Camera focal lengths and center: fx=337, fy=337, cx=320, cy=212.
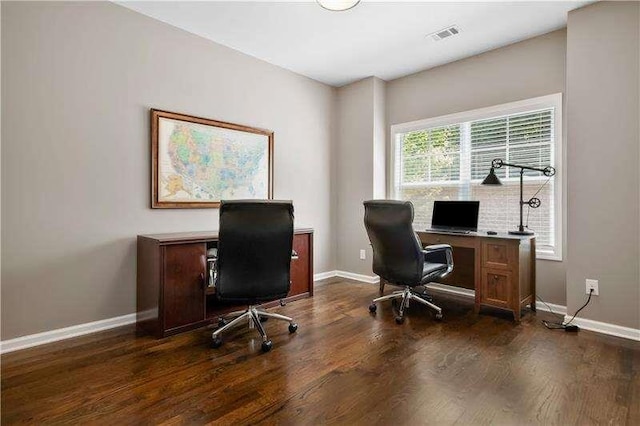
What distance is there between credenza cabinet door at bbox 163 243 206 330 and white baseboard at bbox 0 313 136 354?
0.60 meters

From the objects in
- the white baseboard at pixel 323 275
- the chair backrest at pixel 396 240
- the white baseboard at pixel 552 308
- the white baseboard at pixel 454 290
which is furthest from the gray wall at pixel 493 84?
the white baseboard at pixel 323 275

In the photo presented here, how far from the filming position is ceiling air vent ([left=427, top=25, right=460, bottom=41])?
3256 mm

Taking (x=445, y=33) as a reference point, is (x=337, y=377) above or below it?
below

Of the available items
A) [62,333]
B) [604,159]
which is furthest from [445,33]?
[62,333]

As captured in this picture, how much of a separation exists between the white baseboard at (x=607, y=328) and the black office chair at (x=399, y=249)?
1100 mm

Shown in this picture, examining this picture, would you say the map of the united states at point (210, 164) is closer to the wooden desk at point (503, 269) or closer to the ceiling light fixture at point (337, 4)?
the ceiling light fixture at point (337, 4)

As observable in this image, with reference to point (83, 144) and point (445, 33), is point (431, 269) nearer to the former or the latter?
point (445, 33)

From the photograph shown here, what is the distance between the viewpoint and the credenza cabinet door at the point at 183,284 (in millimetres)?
2650

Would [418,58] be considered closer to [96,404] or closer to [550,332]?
[550,332]

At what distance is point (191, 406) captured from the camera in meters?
1.74

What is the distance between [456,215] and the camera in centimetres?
372

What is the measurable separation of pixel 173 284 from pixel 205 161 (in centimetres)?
133

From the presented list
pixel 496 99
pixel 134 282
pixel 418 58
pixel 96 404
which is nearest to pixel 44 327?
pixel 134 282

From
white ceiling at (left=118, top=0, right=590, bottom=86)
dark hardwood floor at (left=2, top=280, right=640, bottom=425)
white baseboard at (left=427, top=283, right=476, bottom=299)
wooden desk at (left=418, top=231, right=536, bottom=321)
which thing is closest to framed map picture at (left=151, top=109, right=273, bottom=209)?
white ceiling at (left=118, top=0, right=590, bottom=86)
